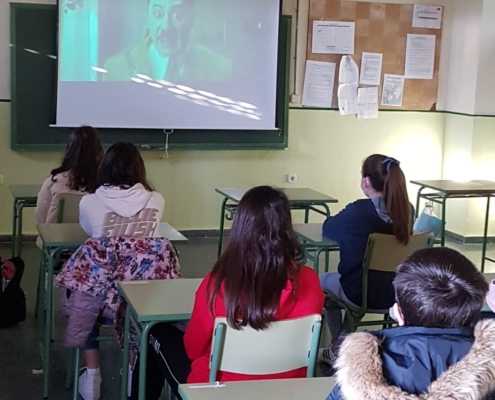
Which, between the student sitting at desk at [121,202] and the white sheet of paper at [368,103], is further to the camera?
the white sheet of paper at [368,103]

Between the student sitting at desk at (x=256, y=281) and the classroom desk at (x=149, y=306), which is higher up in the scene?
the student sitting at desk at (x=256, y=281)

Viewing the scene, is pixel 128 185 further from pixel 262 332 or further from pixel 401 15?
pixel 401 15

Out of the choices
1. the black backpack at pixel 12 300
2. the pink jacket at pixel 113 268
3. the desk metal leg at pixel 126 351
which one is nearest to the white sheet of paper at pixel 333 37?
the black backpack at pixel 12 300

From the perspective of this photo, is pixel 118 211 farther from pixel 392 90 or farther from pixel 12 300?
pixel 392 90

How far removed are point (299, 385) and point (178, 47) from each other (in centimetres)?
478

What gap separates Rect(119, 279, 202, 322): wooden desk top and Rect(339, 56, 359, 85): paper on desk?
440cm

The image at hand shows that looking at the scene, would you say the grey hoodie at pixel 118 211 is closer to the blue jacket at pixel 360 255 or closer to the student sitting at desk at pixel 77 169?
the student sitting at desk at pixel 77 169

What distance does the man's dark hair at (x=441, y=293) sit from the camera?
1.47 meters

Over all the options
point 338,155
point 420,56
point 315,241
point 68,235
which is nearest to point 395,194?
point 315,241

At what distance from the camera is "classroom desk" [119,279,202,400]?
2.29 meters

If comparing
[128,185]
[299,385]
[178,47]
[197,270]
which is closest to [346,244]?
[128,185]

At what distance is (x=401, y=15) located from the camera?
269 inches

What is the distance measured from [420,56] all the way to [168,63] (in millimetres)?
2428

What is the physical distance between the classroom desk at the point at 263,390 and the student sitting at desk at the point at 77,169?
2.27 meters
